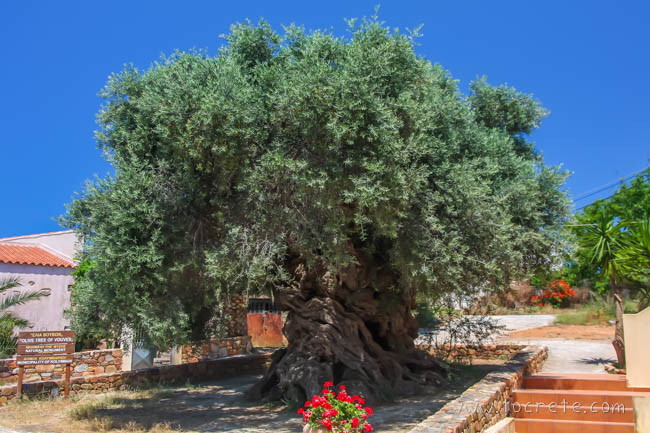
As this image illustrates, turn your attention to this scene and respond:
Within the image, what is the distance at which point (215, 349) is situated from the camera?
740 inches

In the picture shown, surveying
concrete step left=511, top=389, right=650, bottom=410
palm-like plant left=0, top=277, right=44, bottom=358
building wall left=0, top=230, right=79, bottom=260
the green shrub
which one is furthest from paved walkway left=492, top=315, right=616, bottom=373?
building wall left=0, top=230, right=79, bottom=260

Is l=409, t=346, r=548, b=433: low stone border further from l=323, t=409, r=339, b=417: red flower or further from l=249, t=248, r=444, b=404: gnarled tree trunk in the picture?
l=249, t=248, r=444, b=404: gnarled tree trunk

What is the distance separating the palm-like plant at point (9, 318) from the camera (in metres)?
14.3

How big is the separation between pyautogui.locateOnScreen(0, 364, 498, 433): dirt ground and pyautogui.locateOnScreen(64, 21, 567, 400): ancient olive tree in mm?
1004

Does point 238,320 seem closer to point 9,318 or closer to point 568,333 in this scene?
point 9,318

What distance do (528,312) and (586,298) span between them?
12.6ft

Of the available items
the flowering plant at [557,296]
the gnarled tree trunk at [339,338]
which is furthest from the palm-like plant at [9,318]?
the flowering plant at [557,296]

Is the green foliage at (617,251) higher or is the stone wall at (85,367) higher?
the green foliage at (617,251)

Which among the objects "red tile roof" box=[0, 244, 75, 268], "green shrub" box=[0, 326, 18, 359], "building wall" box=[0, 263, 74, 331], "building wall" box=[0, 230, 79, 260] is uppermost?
"building wall" box=[0, 230, 79, 260]

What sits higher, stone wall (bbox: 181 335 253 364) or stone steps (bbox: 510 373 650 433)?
stone wall (bbox: 181 335 253 364)

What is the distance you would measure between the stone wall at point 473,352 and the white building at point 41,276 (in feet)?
46.1

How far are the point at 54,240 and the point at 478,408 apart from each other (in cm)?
2135

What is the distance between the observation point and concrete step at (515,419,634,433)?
9.38 meters

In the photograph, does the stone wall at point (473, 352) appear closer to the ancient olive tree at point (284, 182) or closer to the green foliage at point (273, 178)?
the ancient olive tree at point (284, 182)
